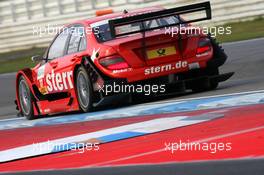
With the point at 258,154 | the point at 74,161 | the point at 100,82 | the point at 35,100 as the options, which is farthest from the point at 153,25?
the point at 258,154

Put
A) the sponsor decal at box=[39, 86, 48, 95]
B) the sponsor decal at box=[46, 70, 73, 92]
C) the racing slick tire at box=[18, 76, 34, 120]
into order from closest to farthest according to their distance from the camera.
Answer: the sponsor decal at box=[46, 70, 73, 92] → the sponsor decal at box=[39, 86, 48, 95] → the racing slick tire at box=[18, 76, 34, 120]

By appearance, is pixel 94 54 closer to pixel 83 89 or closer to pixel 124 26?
pixel 83 89

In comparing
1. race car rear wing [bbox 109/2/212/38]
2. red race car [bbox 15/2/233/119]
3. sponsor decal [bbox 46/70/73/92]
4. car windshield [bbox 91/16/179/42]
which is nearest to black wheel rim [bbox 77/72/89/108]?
red race car [bbox 15/2/233/119]

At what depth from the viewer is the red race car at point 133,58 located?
1238cm

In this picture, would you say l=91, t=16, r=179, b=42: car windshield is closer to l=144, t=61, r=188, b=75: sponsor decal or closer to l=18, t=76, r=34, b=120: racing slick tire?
l=144, t=61, r=188, b=75: sponsor decal

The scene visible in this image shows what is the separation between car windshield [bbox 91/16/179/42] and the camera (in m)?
13.0

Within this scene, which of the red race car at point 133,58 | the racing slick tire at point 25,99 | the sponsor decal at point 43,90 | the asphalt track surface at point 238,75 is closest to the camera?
the red race car at point 133,58

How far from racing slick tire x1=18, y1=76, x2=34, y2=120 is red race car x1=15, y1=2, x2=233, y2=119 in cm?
101

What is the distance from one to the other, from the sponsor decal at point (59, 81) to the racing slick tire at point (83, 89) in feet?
0.70

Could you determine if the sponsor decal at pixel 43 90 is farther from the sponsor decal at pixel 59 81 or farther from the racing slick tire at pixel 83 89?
the racing slick tire at pixel 83 89

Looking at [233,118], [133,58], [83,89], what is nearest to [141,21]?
[133,58]

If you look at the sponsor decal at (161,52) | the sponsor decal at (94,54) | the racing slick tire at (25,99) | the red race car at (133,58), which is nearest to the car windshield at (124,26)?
the red race car at (133,58)

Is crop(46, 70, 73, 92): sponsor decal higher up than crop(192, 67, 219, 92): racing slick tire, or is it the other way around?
crop(46, 70, 73, 92): sponsor decal

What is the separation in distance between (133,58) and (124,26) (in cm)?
82
